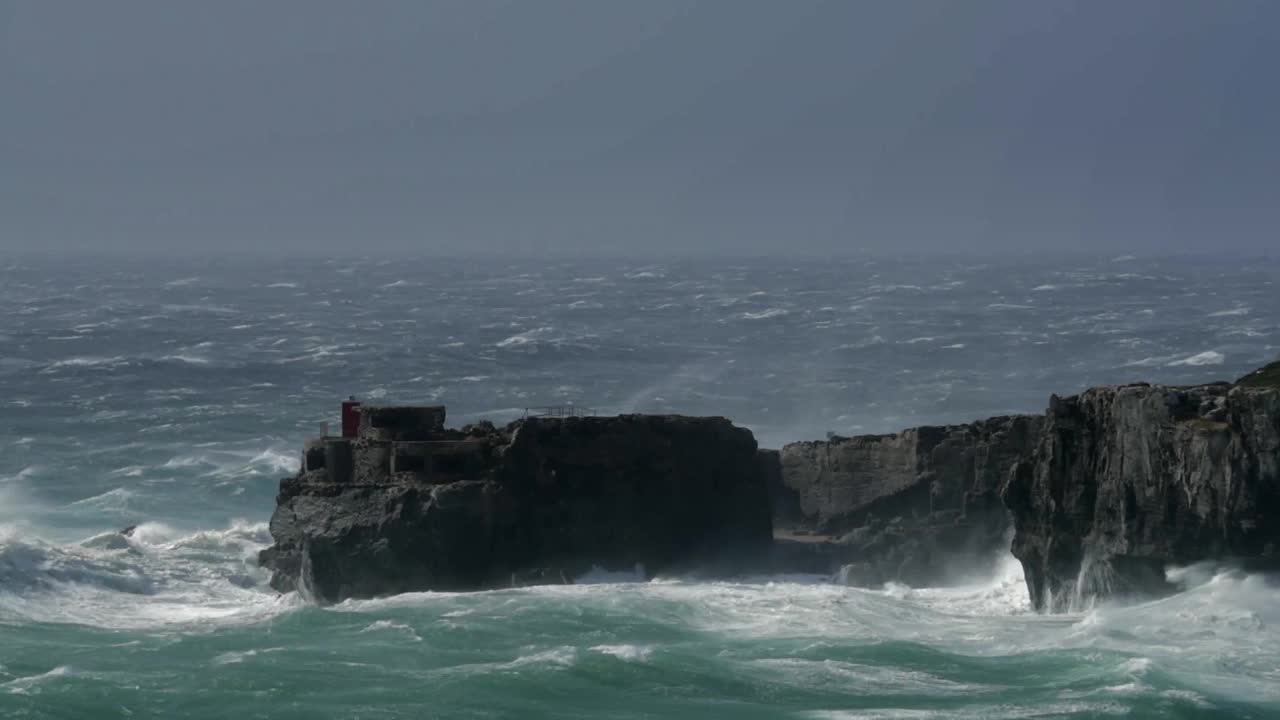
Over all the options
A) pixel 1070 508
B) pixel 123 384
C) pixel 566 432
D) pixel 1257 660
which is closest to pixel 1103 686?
pixel 1257 660

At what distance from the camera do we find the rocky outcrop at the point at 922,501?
61625 mm

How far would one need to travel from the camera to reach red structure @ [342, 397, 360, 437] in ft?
211

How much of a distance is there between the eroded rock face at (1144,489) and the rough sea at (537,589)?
39.9 inches

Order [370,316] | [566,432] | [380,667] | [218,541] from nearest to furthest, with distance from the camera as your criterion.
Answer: [380,667], [566,432], [218,541], [370,316]

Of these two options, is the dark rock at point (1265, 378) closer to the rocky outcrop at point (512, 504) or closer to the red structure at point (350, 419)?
the rocky outcrop at point (512, 504)

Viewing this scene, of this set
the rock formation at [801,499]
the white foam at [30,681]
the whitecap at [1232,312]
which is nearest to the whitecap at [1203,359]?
the whitecap at [1232,312]

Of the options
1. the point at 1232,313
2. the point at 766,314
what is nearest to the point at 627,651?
the point at 766,314

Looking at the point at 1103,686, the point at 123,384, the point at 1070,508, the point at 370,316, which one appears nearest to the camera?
the point at 1103,686

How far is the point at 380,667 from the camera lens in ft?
162

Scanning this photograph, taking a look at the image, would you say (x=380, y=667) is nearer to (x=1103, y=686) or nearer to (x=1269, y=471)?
(x=1103, y=686)

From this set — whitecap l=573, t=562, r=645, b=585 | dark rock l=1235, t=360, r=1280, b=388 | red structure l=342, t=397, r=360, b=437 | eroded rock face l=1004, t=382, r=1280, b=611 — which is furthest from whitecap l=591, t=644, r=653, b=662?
red structure l=342, t=397, r=360, b=437

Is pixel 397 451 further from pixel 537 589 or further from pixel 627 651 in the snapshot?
pixel 627 651

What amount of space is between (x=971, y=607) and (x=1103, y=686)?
10.7 metres

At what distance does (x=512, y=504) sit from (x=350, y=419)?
314 inches
